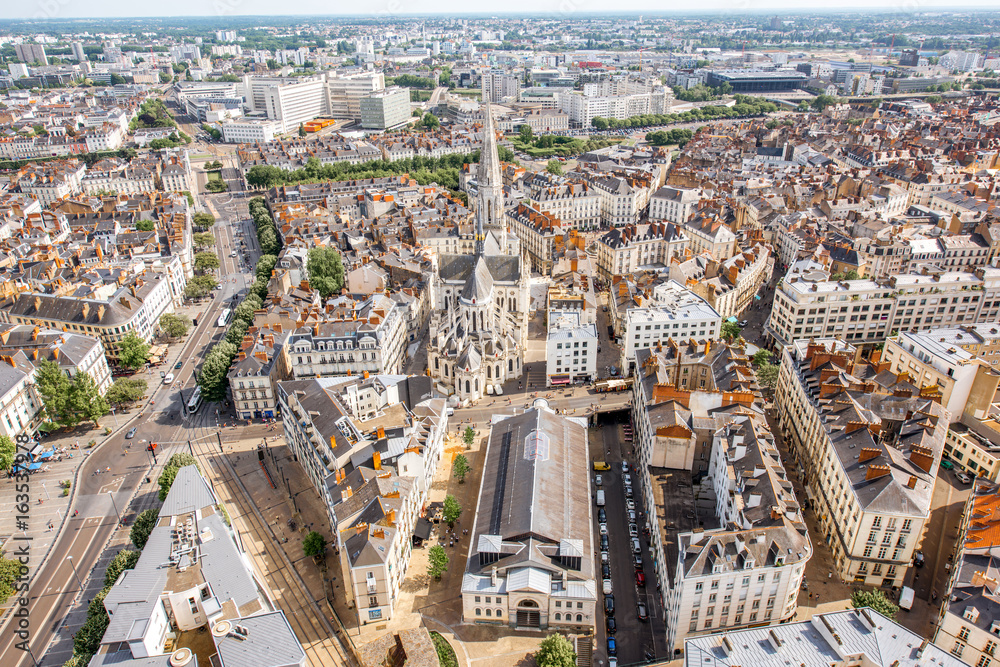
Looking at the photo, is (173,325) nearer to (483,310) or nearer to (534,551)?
(483,310)

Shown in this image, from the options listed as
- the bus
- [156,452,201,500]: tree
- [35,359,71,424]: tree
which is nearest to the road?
the bus

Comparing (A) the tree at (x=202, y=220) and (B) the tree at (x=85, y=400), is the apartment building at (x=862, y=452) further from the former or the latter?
(A) the tree at (x=202, y=220)

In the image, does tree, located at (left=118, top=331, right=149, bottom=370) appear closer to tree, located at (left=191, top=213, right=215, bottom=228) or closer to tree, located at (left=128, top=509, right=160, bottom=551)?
tree, located at (left=128, top=509, right=160, bottom=551)

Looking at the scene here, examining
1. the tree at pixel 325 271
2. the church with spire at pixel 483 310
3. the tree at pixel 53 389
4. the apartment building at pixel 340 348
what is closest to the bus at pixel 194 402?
the tree at pixel 53 389

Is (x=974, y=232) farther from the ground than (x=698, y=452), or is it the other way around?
(x=974, y=232)

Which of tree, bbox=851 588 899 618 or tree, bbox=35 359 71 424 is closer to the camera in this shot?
tree, bbox=851 588 899 618

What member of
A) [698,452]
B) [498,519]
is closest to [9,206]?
[498,519]

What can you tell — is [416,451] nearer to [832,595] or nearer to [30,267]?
[832,595]
